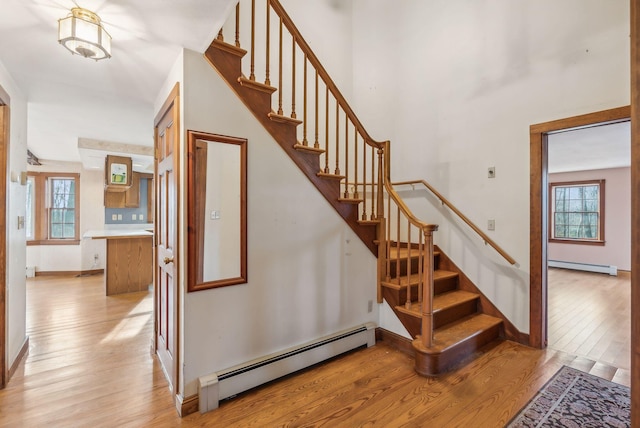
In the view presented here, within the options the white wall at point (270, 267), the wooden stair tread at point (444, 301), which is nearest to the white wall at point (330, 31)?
the white wall at point (270, 267)

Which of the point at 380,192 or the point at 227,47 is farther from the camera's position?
the point at 380,192

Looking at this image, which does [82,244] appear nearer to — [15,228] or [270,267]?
[15,228]

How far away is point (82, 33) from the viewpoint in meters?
1.52

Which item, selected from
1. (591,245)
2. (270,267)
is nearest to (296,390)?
(270,267)

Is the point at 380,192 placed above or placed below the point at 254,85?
below

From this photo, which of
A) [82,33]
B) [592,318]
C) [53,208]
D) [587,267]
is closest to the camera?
[82,33]

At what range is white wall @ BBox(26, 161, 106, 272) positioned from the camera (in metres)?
5.92

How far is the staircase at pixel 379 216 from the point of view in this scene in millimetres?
2271

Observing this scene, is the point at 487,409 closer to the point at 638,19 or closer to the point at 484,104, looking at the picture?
the point at 638,19

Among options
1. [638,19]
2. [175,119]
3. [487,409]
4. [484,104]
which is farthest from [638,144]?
[484,104]

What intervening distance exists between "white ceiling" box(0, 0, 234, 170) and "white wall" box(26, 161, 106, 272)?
323cm

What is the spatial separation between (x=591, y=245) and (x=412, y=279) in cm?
613

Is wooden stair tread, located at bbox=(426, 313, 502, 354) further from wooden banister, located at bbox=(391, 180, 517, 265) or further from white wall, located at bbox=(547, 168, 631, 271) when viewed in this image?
white wall, located at bbox=(547, 168, 631, 271)

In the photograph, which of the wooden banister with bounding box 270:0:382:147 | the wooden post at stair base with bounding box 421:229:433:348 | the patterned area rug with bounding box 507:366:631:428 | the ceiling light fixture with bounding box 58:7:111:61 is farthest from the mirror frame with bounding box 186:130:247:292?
the patterned area rug with bounding box 507:366:631:428
